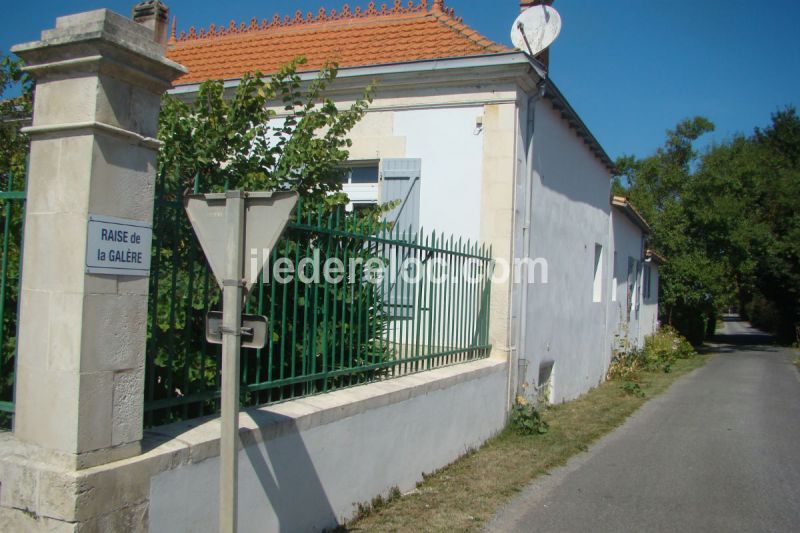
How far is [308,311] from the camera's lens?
186 inches

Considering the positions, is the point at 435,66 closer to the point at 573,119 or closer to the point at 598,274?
the point at 573,119

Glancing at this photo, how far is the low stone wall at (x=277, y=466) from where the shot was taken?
2.86m

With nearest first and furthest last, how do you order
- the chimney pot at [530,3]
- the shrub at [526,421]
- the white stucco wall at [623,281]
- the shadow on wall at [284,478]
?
the shadow on wall at [284,478], the shrub at [526,421], the chimney pot at [530,3], the white stucco wall at [623,281]

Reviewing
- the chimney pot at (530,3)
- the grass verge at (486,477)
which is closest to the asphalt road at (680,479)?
the grass verge at (486,477)

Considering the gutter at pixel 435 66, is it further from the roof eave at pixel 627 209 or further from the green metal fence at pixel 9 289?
the roof eave at pixel 627 209

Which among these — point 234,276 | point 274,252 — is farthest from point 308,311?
point 234,276

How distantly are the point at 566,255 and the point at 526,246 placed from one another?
2.76 meters

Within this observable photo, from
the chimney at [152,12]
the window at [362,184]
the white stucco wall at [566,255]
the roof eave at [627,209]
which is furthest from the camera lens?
the roof eave at [627,209]

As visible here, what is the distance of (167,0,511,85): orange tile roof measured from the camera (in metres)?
9.16

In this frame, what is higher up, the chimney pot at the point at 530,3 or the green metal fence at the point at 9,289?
the chimney pot at the point at 530,3

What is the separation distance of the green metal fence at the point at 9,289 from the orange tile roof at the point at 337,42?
611cm

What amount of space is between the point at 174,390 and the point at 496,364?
14.9 feet

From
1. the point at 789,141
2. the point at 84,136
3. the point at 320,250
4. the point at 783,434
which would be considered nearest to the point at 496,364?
the point at 320,250

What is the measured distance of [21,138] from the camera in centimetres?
562
